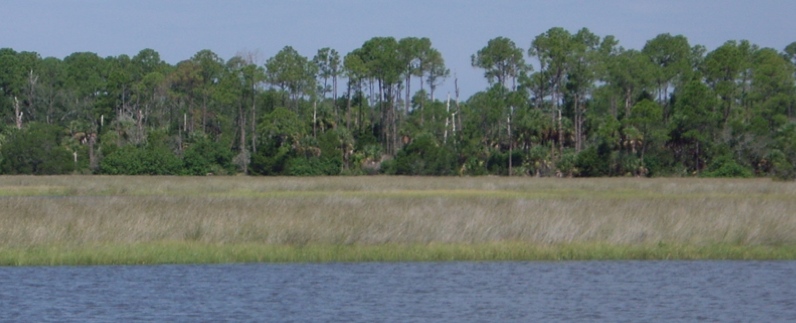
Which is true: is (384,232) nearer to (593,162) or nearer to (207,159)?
(593,162)

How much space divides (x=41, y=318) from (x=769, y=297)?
12.4 meters

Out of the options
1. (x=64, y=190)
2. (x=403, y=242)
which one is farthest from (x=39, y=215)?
(x=64, y=190)

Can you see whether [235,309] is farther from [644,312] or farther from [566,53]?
[566,53]

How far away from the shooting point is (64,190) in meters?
50.4

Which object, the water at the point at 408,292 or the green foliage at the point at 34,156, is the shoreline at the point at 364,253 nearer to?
the water at the point at 408,292

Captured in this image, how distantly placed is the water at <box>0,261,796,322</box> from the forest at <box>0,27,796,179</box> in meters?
42.9

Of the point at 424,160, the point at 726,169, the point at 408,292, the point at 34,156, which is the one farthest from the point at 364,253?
the point at 34,156

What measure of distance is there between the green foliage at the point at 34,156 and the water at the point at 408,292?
183 ft

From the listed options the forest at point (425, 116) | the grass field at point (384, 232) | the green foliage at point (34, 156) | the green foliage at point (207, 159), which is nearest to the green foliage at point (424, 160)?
the forest at point (425, 116)

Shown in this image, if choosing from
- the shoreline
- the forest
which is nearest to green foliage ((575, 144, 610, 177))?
the forest

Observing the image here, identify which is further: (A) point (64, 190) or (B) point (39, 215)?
(A) point (64, 190)

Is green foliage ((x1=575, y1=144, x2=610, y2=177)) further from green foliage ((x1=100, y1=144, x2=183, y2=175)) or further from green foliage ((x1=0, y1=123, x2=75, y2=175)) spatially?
green foliage ((x1=0, y1=123, x2=75, y2=175))

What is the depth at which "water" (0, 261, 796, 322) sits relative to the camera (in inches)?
712

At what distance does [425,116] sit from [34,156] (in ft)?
Answer: 118
